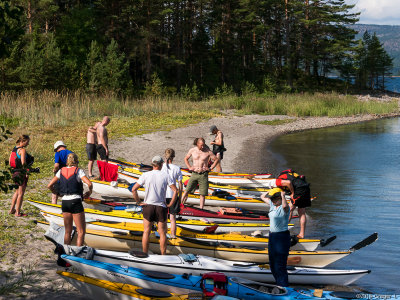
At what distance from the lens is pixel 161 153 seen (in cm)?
2208

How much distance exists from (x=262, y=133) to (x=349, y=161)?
8.39m

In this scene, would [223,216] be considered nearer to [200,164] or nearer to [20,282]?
[200,164]

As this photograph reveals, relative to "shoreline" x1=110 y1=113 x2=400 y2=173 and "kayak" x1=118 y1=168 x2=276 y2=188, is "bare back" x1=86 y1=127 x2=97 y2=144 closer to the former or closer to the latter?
"kayak" x1=118 y1=168 x2=276 y2=188

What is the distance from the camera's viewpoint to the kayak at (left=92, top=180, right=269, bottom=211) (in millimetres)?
14414

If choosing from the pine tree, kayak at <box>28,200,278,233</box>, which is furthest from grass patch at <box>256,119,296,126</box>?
kayak at <box>28,200,278,233</box>

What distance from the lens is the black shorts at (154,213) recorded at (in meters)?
8.52

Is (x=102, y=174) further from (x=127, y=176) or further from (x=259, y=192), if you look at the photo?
(x=259, y=192)

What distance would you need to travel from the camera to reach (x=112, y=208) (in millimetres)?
11969

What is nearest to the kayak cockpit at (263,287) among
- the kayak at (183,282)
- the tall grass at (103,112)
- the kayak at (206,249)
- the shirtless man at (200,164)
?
the kayak at (183,282)

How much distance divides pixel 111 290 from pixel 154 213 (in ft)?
5.50

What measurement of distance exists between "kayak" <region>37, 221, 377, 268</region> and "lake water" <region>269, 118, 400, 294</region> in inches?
36.6

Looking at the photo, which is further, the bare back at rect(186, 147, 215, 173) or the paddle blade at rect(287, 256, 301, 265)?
the bare back at rect(186, 147, 215, 173)

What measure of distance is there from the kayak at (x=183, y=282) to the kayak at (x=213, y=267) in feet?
1.41

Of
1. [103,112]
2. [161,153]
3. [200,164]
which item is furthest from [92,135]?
[103,112]
